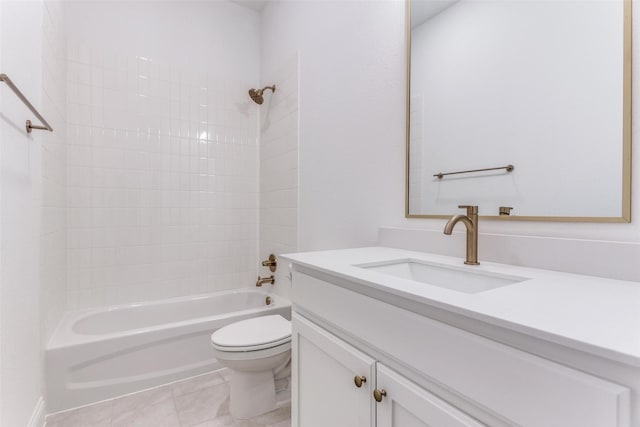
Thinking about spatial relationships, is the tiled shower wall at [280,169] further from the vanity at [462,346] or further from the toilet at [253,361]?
the vanity at [462,346]

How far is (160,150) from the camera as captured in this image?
2322 mm

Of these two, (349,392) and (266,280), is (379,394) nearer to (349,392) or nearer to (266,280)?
(349,392)

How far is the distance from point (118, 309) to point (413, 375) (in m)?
2.19

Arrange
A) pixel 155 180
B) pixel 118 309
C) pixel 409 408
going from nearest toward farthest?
pixel 409 408 → pixel 118 309 → pixel 155 180

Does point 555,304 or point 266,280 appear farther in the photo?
point 266,280

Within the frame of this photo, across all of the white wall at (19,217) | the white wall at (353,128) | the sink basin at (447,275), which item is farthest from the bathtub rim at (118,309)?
the sink basin at (447,275)

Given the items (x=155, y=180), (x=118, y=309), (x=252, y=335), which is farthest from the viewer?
(x=155, y=180)

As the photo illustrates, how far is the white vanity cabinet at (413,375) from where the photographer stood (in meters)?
0.42

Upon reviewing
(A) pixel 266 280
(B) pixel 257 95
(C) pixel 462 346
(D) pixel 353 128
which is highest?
(B) pixel 257 95

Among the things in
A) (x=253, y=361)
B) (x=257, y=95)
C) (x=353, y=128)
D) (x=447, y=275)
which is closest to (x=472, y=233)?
(x=447, y=275)

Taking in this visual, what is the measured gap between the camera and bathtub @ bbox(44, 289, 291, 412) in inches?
62.2

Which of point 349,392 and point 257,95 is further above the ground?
point 257,95

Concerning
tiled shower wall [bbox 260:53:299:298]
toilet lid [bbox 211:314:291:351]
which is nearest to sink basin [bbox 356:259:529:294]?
toilet lid [bbox 211:314:291:351]

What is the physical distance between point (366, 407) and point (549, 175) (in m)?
0.82
